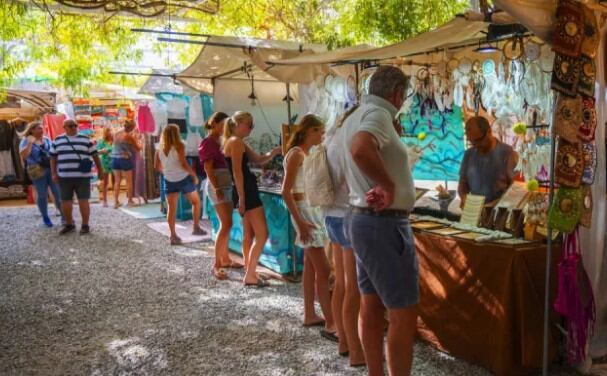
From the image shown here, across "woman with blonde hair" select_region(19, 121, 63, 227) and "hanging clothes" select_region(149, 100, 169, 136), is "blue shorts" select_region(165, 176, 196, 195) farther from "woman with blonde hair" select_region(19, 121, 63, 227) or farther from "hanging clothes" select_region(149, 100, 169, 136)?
"woman with blonde hair" select_region(19, 121, 63, 227)

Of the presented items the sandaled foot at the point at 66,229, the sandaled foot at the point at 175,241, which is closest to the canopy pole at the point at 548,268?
the sandaled foot at the point at 175,241

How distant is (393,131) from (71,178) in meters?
6.44

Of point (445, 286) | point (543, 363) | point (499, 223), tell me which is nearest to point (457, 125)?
point (499, 223)

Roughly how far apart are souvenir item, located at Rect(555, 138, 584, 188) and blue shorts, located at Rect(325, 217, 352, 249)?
3.95 feet

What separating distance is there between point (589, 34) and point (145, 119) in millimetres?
8682

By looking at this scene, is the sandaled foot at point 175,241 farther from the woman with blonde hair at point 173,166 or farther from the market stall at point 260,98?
the market stall at point 260,98

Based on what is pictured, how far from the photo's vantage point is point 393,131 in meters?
2.65

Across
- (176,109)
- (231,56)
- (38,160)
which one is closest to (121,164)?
(38,160)

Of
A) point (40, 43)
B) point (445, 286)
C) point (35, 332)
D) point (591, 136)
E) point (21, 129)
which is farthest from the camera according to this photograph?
point (21, 129)

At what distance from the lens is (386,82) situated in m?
2.69

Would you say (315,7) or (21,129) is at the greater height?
(315,7)

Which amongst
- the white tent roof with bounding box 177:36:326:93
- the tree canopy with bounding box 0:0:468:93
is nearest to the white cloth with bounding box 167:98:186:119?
the white tent roof with bounding box 177:36:326:93

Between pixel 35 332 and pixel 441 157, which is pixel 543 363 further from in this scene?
pixel 35 332

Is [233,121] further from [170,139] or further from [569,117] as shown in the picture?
[569,117]
